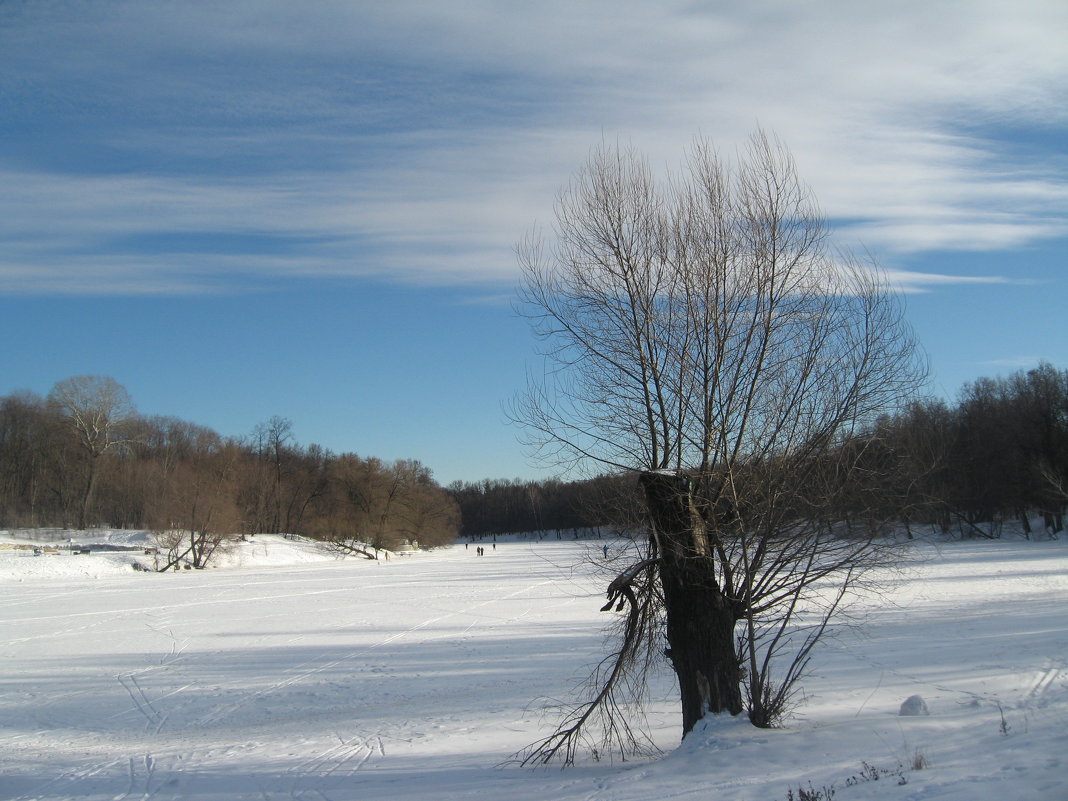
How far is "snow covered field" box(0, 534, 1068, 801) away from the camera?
25.5ft

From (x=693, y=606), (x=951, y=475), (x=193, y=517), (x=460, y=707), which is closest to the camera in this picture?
(x=693, y=606)

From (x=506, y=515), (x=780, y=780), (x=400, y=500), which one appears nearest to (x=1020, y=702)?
(x=780, y=780)

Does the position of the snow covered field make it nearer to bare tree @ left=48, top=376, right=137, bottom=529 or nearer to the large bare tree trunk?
the large bare tree trunk

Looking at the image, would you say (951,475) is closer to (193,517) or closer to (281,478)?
(193,517)

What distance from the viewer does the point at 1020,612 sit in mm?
20094

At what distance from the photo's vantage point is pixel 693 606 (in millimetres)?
9195

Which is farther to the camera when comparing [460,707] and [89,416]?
[89,416]

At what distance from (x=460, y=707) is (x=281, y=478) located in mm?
85547

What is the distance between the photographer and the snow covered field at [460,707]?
7.78 m

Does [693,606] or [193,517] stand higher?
[693,606]

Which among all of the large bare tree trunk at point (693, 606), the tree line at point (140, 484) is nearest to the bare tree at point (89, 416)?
the tree line at point (140, 484)

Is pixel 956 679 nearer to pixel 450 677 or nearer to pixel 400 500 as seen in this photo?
pixel 450 677

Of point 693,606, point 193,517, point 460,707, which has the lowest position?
point 460,707

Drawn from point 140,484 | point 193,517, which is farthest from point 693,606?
point 140,484
